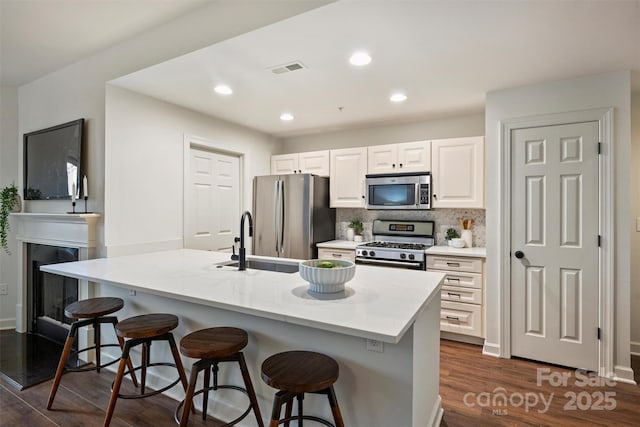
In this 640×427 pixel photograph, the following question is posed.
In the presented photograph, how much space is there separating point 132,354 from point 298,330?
5.17 ft

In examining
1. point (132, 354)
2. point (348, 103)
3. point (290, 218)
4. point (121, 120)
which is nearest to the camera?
point (132, 354)

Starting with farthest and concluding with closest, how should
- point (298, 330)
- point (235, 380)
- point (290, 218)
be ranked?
1. point (290, 218)
2. point (235, 380)
3. point (298, 330)

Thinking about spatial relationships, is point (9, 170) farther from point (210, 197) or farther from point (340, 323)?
point (340, 323)

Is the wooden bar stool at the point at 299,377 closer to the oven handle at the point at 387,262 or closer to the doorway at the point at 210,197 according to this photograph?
the oven handle at the point at 387,262

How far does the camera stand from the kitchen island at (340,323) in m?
1.33

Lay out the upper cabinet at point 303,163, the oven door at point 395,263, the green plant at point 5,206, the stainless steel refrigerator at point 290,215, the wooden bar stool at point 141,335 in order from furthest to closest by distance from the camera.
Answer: the upper cabinet at point 303,163, the stainless steel refrigerator at point 290,215, the green plant at point 5,206, the oven door at point 395,263, the wooden bar stool at point 141,335

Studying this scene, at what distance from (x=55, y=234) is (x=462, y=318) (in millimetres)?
3946

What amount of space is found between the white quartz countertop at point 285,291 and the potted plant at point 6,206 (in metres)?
1.96

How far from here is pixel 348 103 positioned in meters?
3.32

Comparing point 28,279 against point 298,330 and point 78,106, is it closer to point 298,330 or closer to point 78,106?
point 78,106

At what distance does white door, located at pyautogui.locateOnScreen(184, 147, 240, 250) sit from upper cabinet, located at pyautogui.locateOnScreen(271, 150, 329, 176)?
59cm

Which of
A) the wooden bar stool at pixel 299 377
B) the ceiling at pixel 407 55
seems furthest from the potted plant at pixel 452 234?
the wooden bar stool at pixel 299 377

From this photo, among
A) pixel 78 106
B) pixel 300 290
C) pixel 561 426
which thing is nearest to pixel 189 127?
pixel 78 106

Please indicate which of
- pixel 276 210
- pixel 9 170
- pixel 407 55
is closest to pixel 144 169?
pixel 276 210
